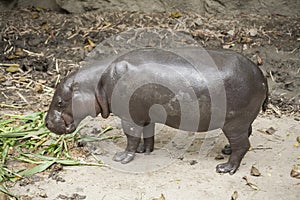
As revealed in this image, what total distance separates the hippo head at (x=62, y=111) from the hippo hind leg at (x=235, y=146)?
1144mm

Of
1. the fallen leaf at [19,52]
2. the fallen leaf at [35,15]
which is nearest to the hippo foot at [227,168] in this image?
the fallen leaf at [19,52]

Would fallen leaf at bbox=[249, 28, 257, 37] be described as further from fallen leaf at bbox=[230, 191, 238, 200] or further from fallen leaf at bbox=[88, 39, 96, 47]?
fallen leaf at bbox=[230, 191, 238, 200]

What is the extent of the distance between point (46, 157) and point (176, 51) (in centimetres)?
131

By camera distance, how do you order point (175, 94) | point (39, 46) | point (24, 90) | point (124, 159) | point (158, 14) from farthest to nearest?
point (158, 14), point (39, 46), point (24, 90), point (124, 159), point (175, 94)

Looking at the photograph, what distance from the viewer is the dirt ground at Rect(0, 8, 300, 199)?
370 cm

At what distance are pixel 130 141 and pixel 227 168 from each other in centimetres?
77

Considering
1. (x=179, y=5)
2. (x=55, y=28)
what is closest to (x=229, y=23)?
(x=179, y=5)

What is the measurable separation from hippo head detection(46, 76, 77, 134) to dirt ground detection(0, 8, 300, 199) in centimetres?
33

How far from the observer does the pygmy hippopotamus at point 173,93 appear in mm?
3592

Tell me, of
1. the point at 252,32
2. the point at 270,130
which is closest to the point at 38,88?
the point at 270,130

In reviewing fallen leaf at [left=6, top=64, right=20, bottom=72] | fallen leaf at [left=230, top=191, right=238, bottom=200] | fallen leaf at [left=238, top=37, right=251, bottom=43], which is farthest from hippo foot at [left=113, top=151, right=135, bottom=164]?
fallen leaf at [left=238, top=37, right=251, bottom=43]

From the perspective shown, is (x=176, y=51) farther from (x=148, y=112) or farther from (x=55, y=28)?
(x=55, y=28)

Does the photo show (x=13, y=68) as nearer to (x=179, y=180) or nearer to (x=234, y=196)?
(x=179, y=180)

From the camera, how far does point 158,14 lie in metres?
6.83
